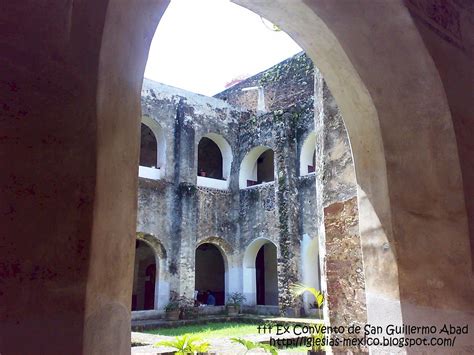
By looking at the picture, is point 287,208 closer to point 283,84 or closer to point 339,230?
point 283,84

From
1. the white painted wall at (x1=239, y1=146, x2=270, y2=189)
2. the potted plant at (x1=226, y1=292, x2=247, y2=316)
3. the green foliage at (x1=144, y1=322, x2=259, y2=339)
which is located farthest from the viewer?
the white painted wall at (x1=239, y1=146, x2=270, y2=189)

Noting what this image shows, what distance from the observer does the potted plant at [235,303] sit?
551 inches

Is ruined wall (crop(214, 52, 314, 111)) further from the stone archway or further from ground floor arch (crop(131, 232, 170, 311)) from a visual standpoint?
ground floor arch (crop(131, 232, 170, 311))

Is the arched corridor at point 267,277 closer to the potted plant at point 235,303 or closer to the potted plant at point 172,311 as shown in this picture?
the potted plant at point 235,303

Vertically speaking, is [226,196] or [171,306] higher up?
[226,196]

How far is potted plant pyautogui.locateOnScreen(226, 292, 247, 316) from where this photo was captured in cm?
1399

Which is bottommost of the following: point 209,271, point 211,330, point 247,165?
point 211,330

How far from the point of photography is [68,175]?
A: 1.08 m

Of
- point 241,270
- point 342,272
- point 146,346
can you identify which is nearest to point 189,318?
point 241,270

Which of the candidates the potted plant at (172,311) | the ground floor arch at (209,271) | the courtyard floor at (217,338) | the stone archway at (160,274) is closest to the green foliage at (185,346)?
the courtyard floor at (217,338)

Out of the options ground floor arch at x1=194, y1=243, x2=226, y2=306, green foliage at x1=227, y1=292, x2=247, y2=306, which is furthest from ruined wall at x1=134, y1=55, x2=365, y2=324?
ground floor arch at x1=194, y1=243, x2=226, y2=306

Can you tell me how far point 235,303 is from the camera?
1415cm

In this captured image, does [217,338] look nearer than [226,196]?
Yes

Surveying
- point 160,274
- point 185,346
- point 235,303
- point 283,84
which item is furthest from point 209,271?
point 185,346
